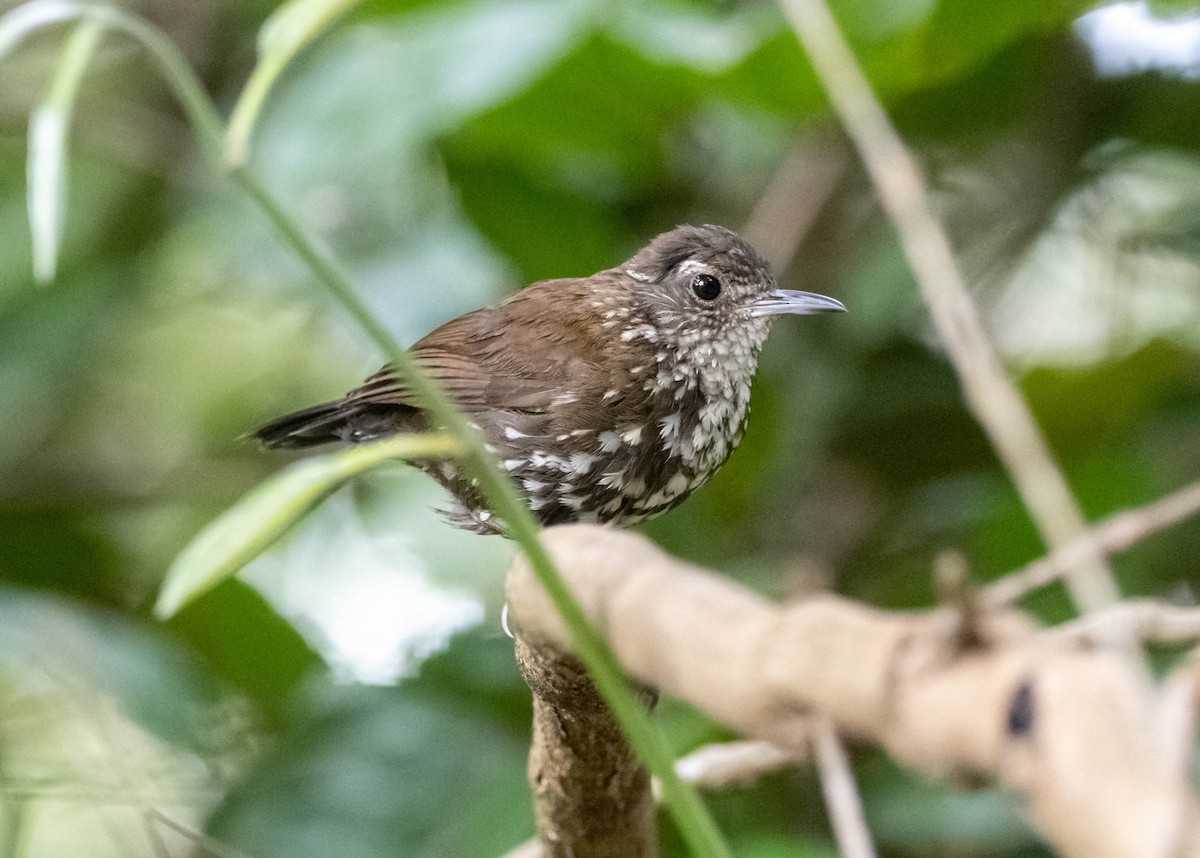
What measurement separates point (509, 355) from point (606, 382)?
0.26m

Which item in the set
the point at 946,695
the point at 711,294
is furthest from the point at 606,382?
the point at 946,695

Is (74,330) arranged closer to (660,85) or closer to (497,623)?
(497,623)

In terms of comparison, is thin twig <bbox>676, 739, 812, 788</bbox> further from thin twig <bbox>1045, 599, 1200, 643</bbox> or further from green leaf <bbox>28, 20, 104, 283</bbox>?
green leaf <bbox>28, 20, 104, 283</bbox>

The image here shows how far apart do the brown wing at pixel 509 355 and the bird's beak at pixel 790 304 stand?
0.40 metres

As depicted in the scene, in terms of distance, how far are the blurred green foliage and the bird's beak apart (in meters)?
0.61

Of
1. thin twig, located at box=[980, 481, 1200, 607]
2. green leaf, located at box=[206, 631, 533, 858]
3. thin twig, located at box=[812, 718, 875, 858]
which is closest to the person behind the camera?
thin twig, located at box=[812, 718, 875, 858]

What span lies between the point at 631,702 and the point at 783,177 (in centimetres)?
323

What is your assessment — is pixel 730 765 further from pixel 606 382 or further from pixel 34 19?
pixel 34 19

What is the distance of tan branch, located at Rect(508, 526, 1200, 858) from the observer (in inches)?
29.2

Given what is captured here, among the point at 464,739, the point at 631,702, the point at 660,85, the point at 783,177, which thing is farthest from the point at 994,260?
the point at 631,702

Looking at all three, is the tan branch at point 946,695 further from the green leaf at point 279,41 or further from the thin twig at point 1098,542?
the green leaf at point 279,41

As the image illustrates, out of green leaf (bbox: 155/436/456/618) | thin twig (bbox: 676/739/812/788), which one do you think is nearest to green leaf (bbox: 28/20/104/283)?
green leaf (bbox: 155/436/456/618)

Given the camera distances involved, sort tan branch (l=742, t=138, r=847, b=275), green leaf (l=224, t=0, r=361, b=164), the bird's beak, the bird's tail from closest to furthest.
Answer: green leaf (l=224, t=0, r=361, b=164)
the bird's beak
the bird's tail
tan branch (l=742, t=138, r=847, b=275)

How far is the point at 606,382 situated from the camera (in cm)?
289
